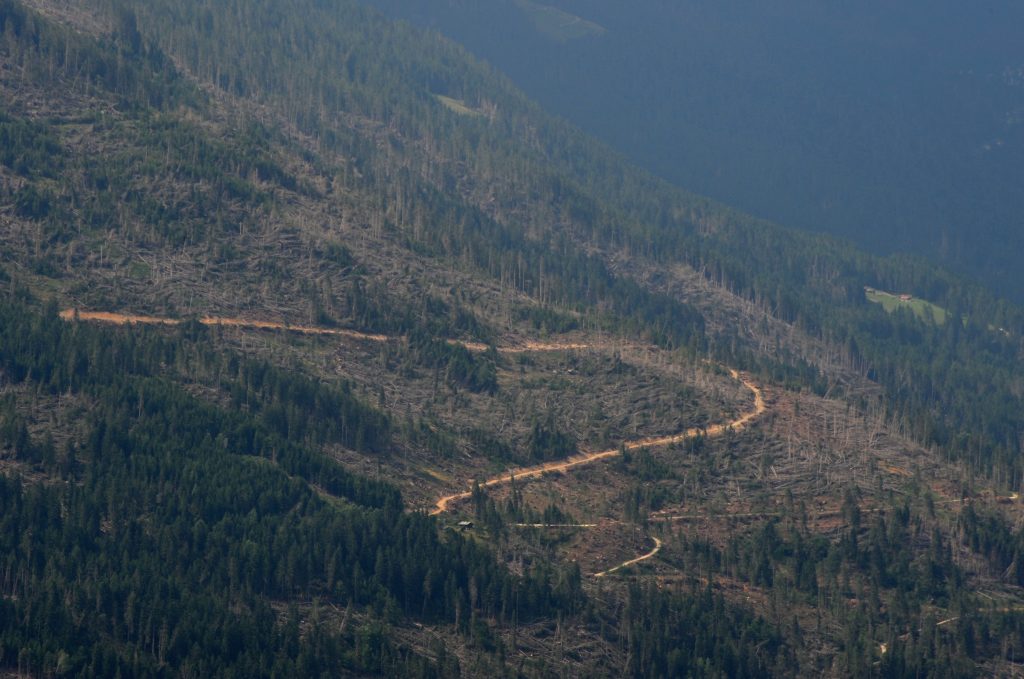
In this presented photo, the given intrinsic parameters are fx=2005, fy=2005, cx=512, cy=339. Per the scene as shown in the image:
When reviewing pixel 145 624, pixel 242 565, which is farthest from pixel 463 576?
pixel 145 624

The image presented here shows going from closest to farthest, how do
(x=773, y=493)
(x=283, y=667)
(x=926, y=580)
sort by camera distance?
(x=283, y=667)
(x=926, y=580)
(x=773, y=493)

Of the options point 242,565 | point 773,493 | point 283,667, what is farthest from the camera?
point 773,493

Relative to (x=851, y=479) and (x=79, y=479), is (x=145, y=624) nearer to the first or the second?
(x=79, y=479)

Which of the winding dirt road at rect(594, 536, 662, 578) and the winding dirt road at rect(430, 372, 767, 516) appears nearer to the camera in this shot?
the winding dirt road at rect(594, 536, 662, 578)

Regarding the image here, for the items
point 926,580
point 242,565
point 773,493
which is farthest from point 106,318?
point 926,580

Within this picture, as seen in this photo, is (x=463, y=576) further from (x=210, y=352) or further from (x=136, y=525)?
(x=210, y=352)

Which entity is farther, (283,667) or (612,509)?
(612,509)

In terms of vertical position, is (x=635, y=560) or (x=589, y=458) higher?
(x=635, y=560)

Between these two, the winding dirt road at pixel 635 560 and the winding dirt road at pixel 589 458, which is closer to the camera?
the winding dirt road at pixel 635 560

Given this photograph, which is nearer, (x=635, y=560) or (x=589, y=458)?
(x=635, y=560)
